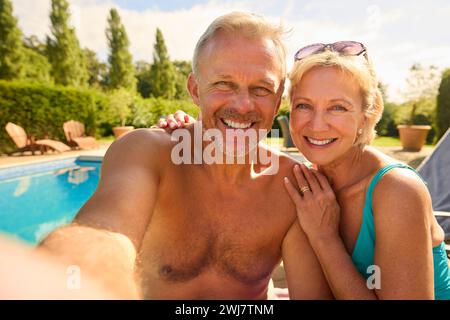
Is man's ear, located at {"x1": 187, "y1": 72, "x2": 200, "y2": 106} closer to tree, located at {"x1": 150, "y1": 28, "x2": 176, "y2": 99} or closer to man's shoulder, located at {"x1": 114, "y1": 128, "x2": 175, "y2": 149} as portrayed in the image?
man's shoulder, located at {"x1": 114, "y1": 128, "x2": 175, "y2": 149}

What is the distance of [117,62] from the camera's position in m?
33.0

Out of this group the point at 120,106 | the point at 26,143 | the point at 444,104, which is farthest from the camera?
the point at 120,106

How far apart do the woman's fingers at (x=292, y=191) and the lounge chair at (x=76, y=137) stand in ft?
52.1

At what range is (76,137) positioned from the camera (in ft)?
57.1

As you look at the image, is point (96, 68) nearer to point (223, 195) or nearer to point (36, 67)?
point (36, 67)

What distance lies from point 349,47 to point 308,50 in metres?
0.23

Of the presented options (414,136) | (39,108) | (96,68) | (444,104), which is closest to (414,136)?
(414,136)

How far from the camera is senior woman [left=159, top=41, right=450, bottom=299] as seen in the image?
5.22 ft

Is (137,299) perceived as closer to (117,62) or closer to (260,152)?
(260,152)

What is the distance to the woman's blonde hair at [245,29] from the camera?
79.7 inches

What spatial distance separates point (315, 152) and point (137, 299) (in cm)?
126

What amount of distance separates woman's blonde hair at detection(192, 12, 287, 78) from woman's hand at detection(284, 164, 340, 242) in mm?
670
